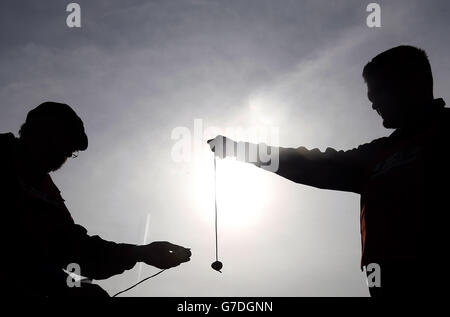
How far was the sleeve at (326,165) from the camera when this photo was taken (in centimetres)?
315

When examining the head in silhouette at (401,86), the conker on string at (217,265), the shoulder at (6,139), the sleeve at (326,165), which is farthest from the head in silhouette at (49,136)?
the head in silhouette at (401,86)

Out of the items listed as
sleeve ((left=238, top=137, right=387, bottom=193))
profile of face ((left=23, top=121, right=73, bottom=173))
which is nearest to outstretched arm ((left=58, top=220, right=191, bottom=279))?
profile of face ((left=23, top=121, right=73, bottom=173))

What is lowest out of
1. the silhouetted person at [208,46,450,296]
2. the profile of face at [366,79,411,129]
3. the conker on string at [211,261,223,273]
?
the conker on string at [211,261,223,273]

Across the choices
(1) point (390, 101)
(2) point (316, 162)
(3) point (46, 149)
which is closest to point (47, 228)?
(3) point (46, 149)

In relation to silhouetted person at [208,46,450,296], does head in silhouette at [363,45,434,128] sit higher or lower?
higher

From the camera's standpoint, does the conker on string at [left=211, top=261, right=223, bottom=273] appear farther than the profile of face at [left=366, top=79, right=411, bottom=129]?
Yes

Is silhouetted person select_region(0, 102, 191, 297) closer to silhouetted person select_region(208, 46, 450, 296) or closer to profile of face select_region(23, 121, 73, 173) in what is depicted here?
profile of face select_region(23, 121, 73, 173)

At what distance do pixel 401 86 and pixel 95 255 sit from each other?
10.3 feet

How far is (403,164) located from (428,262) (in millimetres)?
701

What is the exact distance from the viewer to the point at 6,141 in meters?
2.90

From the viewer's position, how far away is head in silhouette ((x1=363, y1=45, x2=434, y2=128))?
9.09 ft
